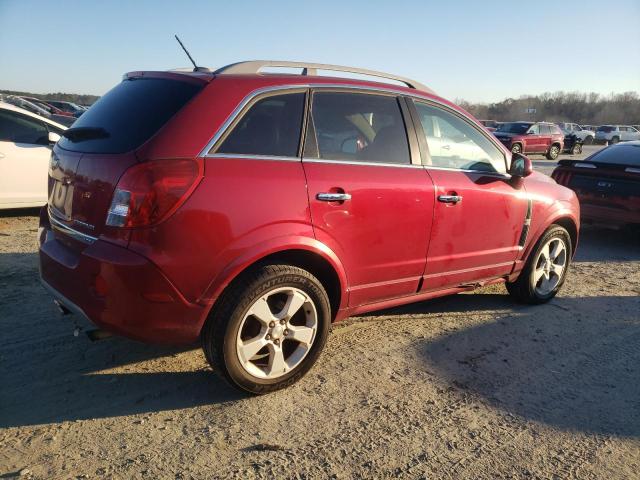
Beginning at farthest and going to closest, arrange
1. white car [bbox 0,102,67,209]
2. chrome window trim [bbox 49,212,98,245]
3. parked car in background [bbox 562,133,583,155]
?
1. parked car in background [bbox 562,133,583,155]
2. white car [bbox 0,102,67,209]
3. chrome window trim [bbox 49,212,98,245]

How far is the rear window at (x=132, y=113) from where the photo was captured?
2.71 meters

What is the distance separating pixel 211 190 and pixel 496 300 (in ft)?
10.6

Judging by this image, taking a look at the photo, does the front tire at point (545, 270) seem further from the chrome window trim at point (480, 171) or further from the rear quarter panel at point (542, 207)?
the chrome window trim at point (480, 171)

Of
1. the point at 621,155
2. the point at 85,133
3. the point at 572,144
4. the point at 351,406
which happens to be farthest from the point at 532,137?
the point at 85,133

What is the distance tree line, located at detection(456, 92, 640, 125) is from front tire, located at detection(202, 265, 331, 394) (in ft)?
302

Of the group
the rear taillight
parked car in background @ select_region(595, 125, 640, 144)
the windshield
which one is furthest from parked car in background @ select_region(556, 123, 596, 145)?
the rear taillight

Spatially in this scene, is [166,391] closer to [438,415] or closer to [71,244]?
[71,244]

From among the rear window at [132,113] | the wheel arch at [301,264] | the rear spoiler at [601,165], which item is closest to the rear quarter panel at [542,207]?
the wheel arch at [301,264]

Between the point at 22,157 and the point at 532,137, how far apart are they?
23212mm

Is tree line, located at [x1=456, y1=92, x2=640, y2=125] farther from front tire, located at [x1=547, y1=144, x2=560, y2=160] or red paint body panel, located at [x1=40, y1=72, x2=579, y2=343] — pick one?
red paint body panel, located at [x1=40, y1=72, x2=579, y2=343]

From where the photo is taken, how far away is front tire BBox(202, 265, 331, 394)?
2738mm

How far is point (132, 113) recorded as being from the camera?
2867mm

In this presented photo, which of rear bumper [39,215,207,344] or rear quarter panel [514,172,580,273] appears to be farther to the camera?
rear quarter panel [514,172,580,273]

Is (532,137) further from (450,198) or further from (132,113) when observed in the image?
(132,113)
